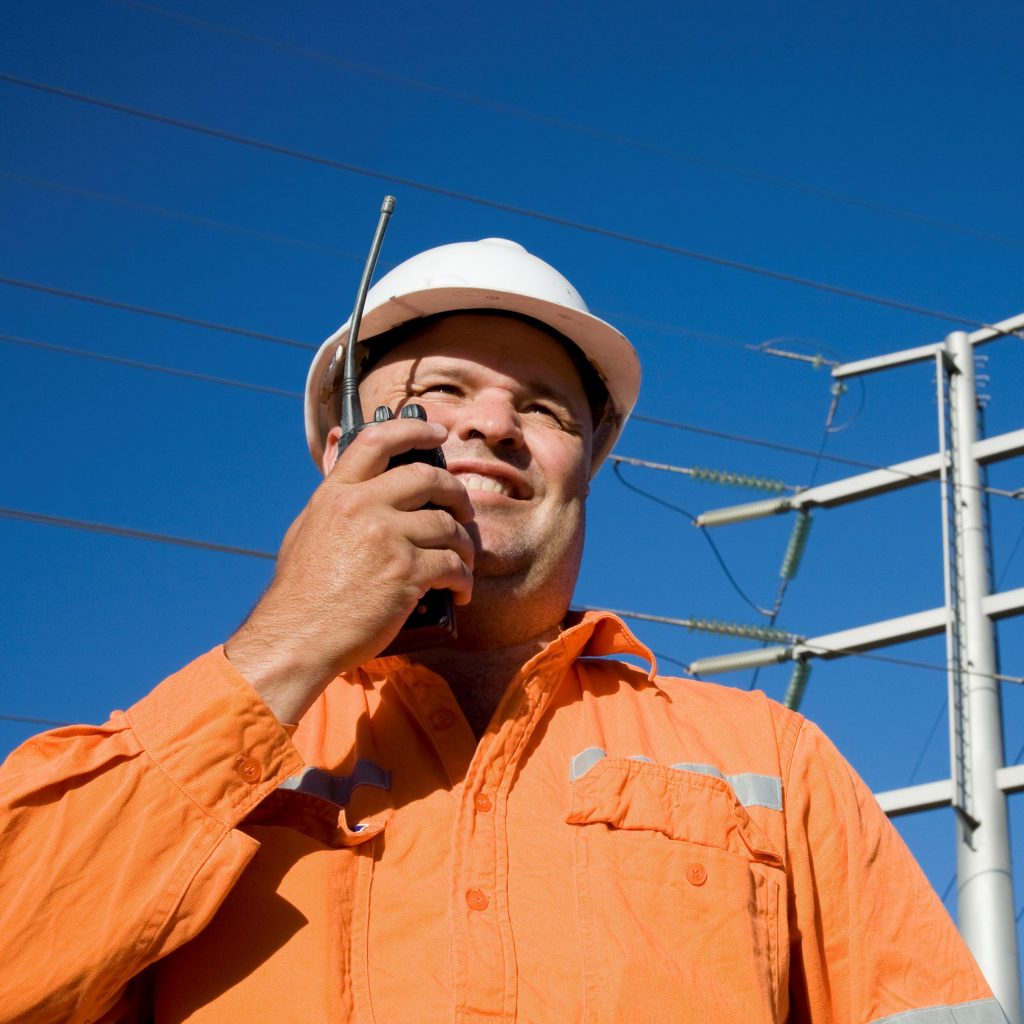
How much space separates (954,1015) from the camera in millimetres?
2205

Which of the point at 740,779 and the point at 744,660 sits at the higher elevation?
the point at 744,660

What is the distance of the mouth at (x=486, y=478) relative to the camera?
8.79 ft

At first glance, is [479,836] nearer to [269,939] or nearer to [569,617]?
[269,939]

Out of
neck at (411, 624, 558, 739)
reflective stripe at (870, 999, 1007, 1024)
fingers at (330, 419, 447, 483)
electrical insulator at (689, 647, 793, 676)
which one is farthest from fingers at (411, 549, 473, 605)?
electrical insulator at (689, 647, 793, 676)

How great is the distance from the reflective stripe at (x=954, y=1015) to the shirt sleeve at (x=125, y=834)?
915mm

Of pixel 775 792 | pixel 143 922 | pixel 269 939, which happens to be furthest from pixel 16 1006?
pixel 775 792

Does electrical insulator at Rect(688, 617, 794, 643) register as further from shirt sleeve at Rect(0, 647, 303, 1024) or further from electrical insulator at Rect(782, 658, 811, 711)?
shirt sleeve at Rect(0, 647, 303, 1024)

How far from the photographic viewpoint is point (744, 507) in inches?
690

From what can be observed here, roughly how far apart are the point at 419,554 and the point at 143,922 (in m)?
0.58

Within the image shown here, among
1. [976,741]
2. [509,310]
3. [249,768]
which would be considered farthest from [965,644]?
[249,768]

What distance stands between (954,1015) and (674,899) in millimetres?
443

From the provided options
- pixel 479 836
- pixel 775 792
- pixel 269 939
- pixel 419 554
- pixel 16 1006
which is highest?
pixel 419 554

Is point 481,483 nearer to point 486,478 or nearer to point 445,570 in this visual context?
point 486,478

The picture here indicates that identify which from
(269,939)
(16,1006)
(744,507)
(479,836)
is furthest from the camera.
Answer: (744,507)
